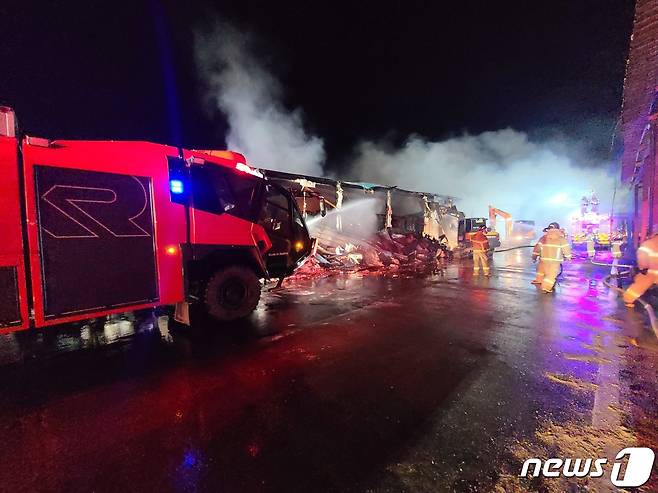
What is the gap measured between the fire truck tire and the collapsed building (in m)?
5.17

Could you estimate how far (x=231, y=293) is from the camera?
4883 millimetres

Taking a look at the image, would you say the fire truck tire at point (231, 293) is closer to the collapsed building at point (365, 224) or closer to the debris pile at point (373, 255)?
the debris pile at point (373, 255)

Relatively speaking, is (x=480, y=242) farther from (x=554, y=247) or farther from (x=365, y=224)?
(x=365, y=224)

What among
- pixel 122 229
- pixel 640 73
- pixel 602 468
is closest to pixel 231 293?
pixel 122 229

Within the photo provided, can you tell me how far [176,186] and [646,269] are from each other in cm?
787

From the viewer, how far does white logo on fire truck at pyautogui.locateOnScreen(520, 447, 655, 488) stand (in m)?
1.79

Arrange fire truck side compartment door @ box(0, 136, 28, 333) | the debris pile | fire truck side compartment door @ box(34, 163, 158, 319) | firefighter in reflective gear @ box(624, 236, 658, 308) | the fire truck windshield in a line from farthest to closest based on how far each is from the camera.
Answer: the debris pile, firefighter in reflective gear @ box(624, 236, 658, 308), the fire truck windshield, fire truck side compartment door @ box(34, 163, 158, 319), fire truck side compartment door @ box(0, 136, 28, 333)

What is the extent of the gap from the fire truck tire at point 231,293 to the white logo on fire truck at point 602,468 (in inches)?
160

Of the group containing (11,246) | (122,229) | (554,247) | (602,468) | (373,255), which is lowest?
(602,468)

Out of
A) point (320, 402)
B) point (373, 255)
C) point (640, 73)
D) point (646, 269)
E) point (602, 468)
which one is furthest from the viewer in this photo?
point (373, 255)

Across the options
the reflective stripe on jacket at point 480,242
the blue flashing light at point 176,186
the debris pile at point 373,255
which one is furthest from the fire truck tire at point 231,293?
the reflective stripe on jacket at point 480,242

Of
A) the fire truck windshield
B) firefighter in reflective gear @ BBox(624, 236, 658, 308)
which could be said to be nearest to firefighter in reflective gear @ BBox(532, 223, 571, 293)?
firefighter in reflective gear @ BBox(624, 236, 658, 308)

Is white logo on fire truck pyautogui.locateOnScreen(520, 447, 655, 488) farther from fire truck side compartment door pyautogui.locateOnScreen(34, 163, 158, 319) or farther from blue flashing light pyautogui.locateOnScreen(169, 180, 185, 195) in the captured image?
blue flashing light pyautogui.locateOnScreen(169, 180, 185, 195)

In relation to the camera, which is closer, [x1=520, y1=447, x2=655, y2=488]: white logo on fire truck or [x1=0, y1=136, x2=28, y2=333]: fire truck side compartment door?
[x1=520, y1=447, x2=655, y2=488]: white logo on fire truck
